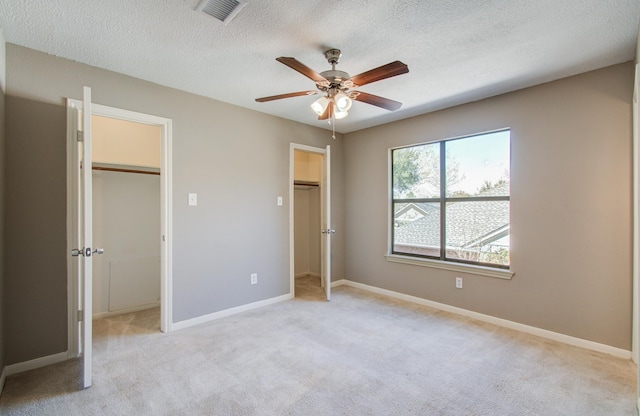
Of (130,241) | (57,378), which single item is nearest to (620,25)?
(57,378)

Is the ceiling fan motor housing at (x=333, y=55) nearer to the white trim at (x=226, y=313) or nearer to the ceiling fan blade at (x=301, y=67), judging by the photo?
the ceiling fan blade at (x=301, y=67)

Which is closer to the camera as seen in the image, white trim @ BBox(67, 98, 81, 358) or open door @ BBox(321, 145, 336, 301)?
white trim @ BBox(67, 98, 81, 358)

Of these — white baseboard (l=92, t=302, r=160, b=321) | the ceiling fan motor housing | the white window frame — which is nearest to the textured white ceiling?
the ceiling fan motor housing

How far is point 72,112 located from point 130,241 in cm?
169

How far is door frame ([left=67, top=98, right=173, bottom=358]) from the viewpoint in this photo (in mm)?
2457

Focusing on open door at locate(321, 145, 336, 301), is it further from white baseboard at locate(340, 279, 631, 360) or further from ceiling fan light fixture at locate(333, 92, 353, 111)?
ceiling fan light fixture at locate(333, 92, 353, 111)

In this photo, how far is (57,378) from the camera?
217cm

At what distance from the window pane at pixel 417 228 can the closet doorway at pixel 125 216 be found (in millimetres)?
3123

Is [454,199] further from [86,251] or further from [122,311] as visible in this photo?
[122,311]

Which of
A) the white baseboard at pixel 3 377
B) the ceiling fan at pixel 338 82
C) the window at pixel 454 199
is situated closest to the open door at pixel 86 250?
the white baseboard at pixel 3 377

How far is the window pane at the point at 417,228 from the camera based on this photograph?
151 inches

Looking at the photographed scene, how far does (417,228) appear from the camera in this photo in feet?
13.2

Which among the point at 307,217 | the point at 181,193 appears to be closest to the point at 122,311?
the point at 181,193

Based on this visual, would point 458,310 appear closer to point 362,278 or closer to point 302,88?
point 362,278
